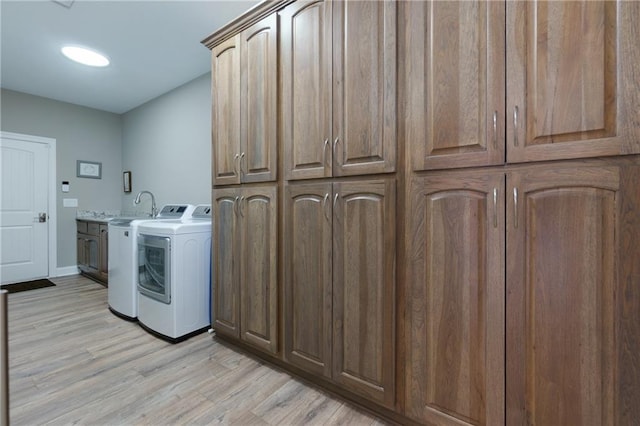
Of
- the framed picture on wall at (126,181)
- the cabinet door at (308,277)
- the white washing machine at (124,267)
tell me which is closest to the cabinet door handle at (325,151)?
the cabinet door at (308,277)

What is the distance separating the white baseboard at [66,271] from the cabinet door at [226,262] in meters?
3.53

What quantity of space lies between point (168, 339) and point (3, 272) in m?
3.31

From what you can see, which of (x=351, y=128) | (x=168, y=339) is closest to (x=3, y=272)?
(x=168, y=339)

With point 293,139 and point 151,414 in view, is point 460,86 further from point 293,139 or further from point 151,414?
point 151,414

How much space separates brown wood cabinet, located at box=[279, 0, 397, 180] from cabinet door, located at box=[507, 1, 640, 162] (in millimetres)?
483

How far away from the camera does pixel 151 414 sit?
1.50m

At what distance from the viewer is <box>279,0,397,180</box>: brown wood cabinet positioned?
55.2 inches

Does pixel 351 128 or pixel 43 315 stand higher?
pixel 351 128

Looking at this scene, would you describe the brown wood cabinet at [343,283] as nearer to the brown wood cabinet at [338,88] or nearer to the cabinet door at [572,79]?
the brown wood cabinet at [338,88]

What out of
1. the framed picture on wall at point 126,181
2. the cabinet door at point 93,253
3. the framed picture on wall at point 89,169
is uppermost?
the framed picture on wall at point 89,169

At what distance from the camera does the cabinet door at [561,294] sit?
0.98 meters

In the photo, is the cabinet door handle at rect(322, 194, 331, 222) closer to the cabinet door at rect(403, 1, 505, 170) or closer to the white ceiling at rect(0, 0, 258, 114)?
the cabinet door at rect(403, 1, 505, 170)

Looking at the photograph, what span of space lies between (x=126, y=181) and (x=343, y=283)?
449 cm

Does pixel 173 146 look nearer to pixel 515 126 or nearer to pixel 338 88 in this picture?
pixel 338 88
